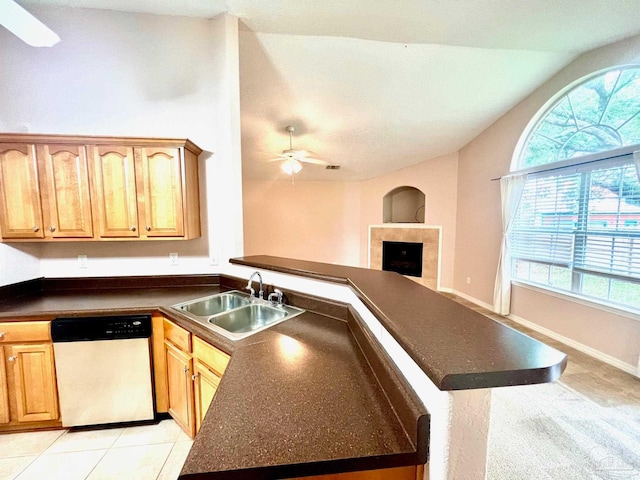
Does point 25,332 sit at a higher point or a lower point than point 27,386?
higher

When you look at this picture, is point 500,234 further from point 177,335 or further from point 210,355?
point 177,335

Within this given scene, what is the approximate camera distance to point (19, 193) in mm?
1977

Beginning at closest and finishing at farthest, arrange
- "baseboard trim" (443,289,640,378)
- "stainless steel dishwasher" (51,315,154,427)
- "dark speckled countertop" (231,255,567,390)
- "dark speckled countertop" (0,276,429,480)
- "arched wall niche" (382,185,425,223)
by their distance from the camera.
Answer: "dark speckled countertop" (231,255,567,390) → "dark speckled countertop" (0,276,429,480) → "stainless steel dishwasher" (51,315,154,427) → "baseboard trim" (443,289,640,378) → "arched wall niche" (382,185,425,223)

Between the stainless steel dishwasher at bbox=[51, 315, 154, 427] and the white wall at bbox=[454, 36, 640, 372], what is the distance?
423cm

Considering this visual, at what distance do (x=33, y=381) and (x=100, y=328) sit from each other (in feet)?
2.01

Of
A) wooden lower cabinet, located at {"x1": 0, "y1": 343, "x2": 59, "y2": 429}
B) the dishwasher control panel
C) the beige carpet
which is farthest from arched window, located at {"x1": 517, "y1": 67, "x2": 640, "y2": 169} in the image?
wooden lower cabinet, located at {"x1": 0, "y1": 343, "x2": 59, "y2": 429}

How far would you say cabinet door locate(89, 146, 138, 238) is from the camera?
2.02m

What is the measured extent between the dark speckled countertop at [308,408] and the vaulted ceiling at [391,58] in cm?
239

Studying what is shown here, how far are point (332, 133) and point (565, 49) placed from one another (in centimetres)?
276

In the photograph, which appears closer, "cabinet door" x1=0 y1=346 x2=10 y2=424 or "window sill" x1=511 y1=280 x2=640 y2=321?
"cabinet door" x1=0 y1=346 x2=10 y2=424

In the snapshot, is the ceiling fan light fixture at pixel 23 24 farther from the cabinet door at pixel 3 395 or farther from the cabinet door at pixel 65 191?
the cabinet door at pixel 3 395

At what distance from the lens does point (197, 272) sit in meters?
2.44

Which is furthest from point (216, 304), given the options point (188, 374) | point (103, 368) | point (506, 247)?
point (506, 247)

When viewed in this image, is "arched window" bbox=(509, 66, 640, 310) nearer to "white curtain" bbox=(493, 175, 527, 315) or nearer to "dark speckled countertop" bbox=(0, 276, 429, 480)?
"white curtain" bbox=(493, 175, 527, 315)
